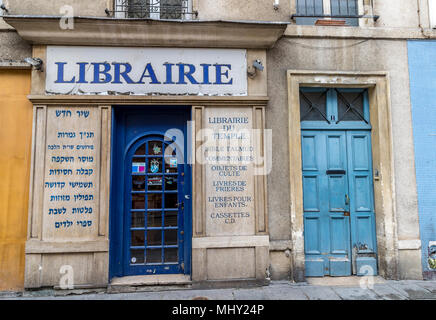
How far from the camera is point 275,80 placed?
479cm

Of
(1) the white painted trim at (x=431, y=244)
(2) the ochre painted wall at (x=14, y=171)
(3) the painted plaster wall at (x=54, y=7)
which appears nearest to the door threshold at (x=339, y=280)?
(1) the white painted trim at (x=431, y=244)

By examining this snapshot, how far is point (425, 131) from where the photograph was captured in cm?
491

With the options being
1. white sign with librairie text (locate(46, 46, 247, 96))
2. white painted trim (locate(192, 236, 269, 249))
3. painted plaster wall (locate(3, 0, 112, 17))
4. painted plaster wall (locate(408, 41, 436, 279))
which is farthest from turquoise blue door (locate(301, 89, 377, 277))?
painted plaster wall (locate(3, 0, 112, 17))

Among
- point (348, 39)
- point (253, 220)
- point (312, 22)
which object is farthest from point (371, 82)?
point (253, 220)

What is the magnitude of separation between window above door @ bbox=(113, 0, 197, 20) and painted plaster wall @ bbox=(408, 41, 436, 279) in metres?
4.05

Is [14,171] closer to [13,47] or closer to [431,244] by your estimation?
[13,47]

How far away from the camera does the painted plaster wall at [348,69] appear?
4.65 meters

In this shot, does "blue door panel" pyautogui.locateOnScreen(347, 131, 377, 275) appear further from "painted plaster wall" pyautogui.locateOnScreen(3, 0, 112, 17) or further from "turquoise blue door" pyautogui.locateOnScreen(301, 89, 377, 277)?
"painted plaster wall" pyautogui.locateOnScreen(3, 0, 112, 17)

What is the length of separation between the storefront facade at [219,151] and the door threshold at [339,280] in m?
0.11

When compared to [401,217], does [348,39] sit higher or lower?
higher

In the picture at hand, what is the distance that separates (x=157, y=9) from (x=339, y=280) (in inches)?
220

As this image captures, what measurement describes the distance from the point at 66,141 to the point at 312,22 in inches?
186
